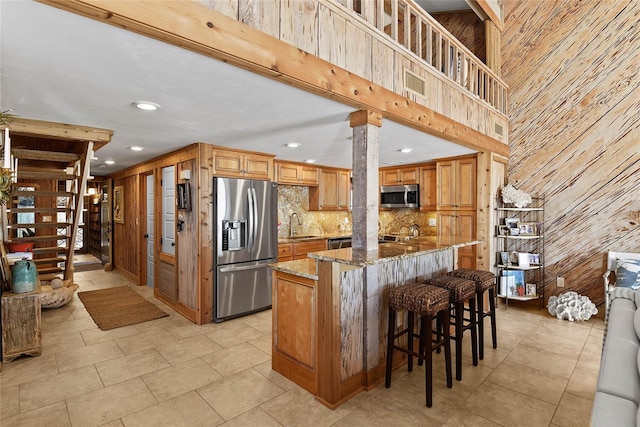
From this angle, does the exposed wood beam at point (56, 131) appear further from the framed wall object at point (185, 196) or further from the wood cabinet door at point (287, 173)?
the wood cabinet door at point (287, 173)

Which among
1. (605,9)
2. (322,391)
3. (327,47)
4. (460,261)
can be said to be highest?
(605,9)

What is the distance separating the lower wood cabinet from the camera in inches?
102

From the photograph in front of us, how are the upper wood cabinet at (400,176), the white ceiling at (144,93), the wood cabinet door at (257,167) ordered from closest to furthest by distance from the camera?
1. the white ceiling at (144,93)
2. the wood cabinet door at (257,167)
3. the upper wood cabinet at (400,176)

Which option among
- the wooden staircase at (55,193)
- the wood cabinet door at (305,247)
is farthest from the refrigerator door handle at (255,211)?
the wooden staircase at (55,193)

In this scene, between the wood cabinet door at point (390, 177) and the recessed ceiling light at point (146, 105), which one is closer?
the recessed ceiling light at point (146, 105)

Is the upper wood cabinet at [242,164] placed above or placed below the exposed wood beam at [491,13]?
below

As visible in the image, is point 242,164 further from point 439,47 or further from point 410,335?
point 410,335

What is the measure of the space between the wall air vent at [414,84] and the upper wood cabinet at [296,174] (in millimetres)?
2975

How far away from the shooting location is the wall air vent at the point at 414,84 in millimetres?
2971

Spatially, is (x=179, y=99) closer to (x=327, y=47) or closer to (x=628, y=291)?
(x=327, y=47)

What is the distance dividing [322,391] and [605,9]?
5876mm

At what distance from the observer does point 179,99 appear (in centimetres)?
244

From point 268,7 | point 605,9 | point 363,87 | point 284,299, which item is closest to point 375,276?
point 284,299

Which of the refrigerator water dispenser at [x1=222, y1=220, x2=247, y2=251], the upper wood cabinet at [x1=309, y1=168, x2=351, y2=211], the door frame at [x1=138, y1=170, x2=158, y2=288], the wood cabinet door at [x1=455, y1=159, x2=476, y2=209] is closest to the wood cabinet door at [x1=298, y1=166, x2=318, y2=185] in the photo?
the upper wood cabinet at [x1=309, y1=168, x2=351, y2=211]
